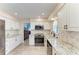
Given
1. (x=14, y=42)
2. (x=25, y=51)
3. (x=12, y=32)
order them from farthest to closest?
(x=14, y=42)
(x=12, y=32)
(x=25, y=51)

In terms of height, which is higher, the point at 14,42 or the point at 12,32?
the point at 12,32

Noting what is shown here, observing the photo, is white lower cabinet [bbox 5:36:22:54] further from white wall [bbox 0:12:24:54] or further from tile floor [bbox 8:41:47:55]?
tile floor [bbox 8:41:47:55]

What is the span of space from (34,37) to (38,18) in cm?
169

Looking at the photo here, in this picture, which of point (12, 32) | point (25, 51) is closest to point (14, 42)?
point (12, 32)

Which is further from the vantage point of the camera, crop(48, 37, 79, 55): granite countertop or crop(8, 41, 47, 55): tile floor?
crop(8, 41, 47, 55): tile floor

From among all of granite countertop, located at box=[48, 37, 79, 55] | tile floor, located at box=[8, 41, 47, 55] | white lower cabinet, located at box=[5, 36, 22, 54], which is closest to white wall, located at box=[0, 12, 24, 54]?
white lower cabinet, located at box=[5, 36, 22, 54]

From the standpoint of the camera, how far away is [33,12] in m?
3.39

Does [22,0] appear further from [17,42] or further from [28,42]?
[28,42]

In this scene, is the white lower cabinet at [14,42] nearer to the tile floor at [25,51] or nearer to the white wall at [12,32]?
the white wall at [12,32]

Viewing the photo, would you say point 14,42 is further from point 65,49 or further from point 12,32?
point 65,49

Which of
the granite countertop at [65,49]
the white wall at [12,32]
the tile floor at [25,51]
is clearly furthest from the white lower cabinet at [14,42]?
the granite countertop at [65,49]

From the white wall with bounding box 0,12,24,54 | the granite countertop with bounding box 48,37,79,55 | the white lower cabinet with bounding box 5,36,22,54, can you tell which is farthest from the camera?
the white lower cabinet with bounding box 5,36,22,54

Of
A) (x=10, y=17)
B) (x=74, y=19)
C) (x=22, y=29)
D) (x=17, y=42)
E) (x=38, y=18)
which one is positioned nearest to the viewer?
(x=74, y=19)
